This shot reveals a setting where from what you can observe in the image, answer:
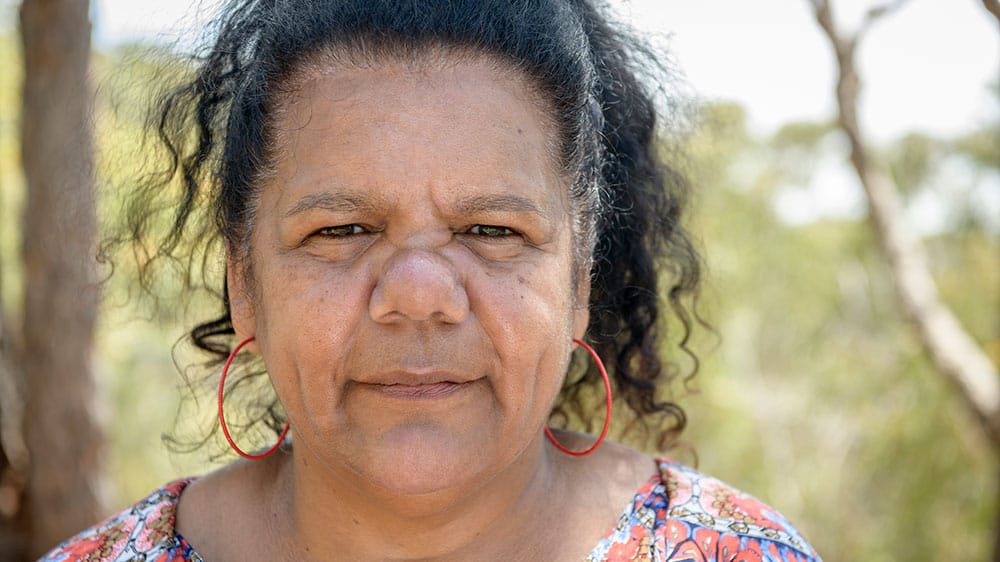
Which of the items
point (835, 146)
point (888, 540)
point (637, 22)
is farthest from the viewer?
point (835, 146)

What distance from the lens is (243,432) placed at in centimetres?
243

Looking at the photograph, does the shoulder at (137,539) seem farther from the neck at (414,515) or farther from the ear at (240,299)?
the ear at (240,299)

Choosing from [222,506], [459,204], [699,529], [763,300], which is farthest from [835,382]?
[459,204]

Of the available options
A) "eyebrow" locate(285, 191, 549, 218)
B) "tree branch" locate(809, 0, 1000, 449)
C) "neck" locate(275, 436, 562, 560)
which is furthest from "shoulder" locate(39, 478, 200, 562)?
"tree branch" locate(809, 0, 1000, 449)

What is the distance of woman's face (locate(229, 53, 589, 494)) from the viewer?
1597 millimetres

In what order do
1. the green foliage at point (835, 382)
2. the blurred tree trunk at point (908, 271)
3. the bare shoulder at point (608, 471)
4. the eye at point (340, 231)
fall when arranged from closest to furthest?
the eye at point (340, 231)
the bare shoulder at point (608, 471)
the blurred tree trunk at point (908, 271)
the green foliage at point (835, 382)

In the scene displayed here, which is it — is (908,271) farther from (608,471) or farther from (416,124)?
(416,124)

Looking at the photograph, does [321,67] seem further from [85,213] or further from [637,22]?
[85,213]

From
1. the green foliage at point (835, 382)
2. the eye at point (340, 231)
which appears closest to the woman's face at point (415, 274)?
the eye at point (340, 231)

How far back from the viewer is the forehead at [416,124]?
1.62 m

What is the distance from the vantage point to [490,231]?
169cm

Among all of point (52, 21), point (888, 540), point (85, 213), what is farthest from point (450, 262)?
point (888, 540)

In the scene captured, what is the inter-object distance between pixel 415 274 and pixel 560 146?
0.42m

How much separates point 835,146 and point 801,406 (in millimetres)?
5359
